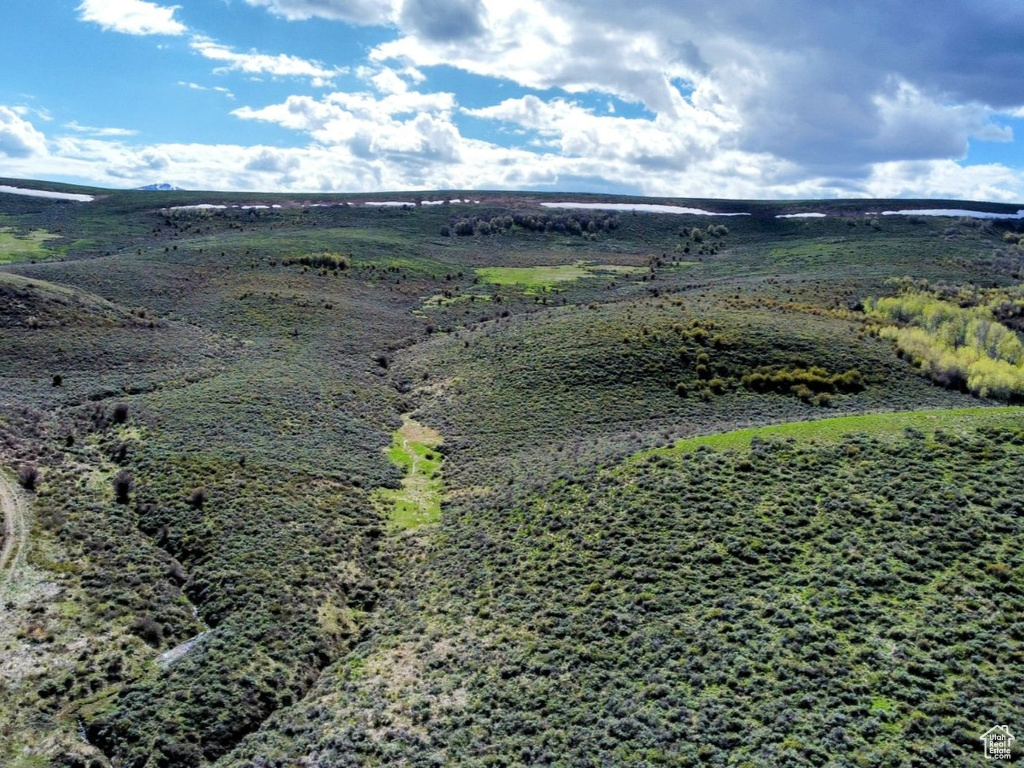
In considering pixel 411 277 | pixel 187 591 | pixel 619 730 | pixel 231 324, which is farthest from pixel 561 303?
pixel 619 730

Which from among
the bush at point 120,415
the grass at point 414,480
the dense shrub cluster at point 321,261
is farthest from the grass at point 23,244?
the grass at point 414,480

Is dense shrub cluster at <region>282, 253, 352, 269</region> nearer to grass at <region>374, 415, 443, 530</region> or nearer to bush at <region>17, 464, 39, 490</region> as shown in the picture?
grass at <region>374, 415, 443, 530</region>

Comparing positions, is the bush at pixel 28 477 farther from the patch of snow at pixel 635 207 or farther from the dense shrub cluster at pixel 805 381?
the patch of snow at pixel 635 207

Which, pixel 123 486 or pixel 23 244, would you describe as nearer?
pixel 123 486

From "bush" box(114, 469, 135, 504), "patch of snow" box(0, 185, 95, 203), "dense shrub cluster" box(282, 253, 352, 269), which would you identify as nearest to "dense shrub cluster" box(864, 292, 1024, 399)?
"bush" box(114, 469, 135, 504)

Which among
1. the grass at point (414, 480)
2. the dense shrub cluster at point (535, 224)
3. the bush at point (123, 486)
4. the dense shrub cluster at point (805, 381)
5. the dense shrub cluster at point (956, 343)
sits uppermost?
the dense shrub cluster at point (535, 224)

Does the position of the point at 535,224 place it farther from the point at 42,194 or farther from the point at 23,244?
the point at 42,194

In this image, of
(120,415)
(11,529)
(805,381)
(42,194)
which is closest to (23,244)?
(42,194)
